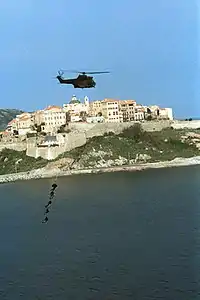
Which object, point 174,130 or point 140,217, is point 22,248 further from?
point 174,130

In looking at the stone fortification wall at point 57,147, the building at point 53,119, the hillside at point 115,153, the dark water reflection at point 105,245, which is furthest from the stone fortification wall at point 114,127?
the dark water reflection at point 105,245

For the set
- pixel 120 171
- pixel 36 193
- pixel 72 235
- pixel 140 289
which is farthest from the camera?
pixel 120 171

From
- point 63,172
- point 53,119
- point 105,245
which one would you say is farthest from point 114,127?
point 105,245

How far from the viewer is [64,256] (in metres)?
7.35

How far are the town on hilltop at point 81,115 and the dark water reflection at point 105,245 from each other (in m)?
7.28

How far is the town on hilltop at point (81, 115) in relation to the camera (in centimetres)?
2081

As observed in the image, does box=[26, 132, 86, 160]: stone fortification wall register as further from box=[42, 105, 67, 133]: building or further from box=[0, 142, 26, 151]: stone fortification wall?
box=[42, 105, 67, 133]: building

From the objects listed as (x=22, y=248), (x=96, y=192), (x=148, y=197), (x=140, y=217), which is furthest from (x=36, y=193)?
(x=22, y=248)

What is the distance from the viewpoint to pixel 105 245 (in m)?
7.72

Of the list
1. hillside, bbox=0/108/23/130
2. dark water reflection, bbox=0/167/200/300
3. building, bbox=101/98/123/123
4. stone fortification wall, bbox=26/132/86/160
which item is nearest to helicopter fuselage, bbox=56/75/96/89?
dark water reflection, bbox=0/167/200/300

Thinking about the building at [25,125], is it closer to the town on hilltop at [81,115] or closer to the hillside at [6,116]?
the town on hilltop at [81,115]

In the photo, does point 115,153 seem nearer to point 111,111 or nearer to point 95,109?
point 111,111

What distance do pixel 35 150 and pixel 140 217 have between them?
408 inches

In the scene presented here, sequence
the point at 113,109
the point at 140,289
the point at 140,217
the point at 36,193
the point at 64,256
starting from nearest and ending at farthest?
1. the point at 140,289
2. the point at 64,256
3. the point at 140,217
4. the point at 36,193
5. the point at 113,109
